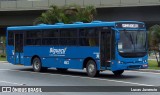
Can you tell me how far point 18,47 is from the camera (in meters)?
29.7

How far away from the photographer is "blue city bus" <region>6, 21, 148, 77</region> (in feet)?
73.3

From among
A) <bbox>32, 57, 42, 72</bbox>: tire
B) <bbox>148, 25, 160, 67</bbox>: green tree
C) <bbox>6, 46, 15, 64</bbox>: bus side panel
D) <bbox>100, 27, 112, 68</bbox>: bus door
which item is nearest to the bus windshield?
<bbox>100, 27, 112, 68</bbox>: bus door

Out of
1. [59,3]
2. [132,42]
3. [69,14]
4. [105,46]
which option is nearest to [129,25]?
[132,42]

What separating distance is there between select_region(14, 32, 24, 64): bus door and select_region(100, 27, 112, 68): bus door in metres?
8.06

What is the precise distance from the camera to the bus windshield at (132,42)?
73.3ft

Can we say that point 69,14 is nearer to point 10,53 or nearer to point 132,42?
point 10,53

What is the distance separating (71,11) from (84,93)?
94.2ft

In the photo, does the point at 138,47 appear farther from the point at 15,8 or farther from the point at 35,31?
the point at 15,8

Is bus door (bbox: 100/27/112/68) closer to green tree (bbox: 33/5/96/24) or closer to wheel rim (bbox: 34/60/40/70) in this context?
wheel rim (bbox: 34/60/40/70)

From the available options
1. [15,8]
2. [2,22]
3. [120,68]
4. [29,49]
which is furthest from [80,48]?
[2,22]

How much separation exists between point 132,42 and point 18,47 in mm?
9819

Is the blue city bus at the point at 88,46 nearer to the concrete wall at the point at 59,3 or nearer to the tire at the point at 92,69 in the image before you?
the tire at the point at 92,69

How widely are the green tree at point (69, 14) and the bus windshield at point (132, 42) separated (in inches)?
700

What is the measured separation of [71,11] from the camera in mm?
43812
